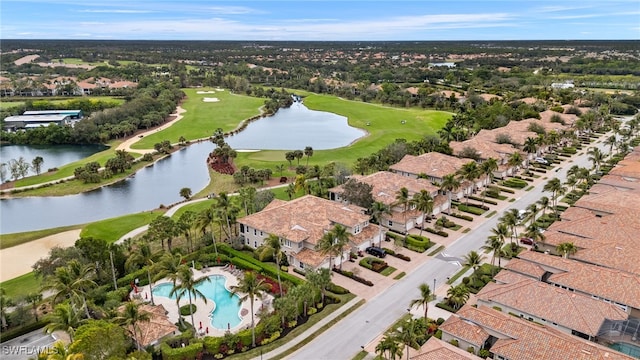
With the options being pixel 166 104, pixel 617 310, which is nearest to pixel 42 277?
pixel 617 310

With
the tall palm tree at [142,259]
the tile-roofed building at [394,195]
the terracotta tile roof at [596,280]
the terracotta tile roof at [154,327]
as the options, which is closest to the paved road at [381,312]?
the tile-roofed building at [394,195]

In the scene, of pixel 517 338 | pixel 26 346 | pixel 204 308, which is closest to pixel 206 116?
pixel 204 308

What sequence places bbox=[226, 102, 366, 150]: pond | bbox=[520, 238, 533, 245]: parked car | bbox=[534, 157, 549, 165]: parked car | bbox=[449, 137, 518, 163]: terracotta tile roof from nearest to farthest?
bbox=[520, 238, 533, 245]: parked car
bbox=[449, 137, 518, 163]: terracotta tile roof
bbox=[534, 157, 549, 165]: parked car
bbox=[226, 102, 366, 150]: pond

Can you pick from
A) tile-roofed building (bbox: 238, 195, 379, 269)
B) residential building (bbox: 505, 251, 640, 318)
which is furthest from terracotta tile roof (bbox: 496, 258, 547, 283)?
tile-roofed building (bbox: 238, 195, 379, 269)

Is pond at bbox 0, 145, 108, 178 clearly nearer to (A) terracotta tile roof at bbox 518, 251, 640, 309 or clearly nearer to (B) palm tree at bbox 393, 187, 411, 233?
(B) palm tree at bbox 393, 187, 411, 233

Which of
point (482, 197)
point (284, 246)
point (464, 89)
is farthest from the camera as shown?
point (464, 89)

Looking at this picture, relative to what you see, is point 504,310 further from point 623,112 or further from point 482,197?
point 623,112
